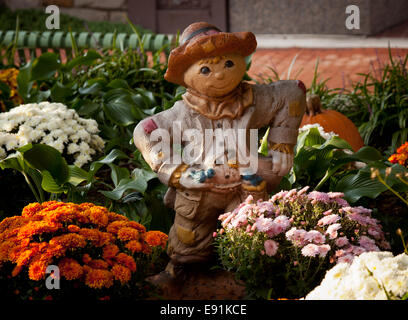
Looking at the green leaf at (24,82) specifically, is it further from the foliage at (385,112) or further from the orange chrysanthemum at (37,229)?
the foliage at (385,112)

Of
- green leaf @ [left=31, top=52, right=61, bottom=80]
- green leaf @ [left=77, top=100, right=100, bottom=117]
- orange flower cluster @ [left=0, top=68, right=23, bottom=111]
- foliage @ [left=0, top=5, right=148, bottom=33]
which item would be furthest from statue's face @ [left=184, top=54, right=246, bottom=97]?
foliage @ [left=0, top=5, right=148, bottom=33]

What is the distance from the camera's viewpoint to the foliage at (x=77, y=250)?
6.77ft

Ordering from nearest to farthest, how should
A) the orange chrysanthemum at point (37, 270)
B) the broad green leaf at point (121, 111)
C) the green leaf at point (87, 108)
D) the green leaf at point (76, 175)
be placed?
the orange chrysanthemum at point (37, 270) < the green leaf at point (76, 175) < the broad green leaf at point (121, 111) < the green leaf at point (87, 108)

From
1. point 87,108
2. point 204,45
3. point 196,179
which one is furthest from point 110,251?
point 87,108

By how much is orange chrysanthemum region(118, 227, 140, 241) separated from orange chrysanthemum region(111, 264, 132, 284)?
156mm

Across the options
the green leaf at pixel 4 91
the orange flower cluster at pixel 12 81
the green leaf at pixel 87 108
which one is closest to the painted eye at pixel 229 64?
the green leaf at pixel 87 108

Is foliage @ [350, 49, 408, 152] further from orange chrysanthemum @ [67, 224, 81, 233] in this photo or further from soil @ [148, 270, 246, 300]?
orange chrysanthemum @ [67, 224, 81, 233]

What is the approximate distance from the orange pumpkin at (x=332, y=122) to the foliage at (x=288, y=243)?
1.52m

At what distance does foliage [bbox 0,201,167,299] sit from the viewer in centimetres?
206

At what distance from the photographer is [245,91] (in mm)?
2598

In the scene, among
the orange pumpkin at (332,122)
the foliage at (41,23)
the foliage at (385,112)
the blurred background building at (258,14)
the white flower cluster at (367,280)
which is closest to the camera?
the white flower cluster at (367,280)
